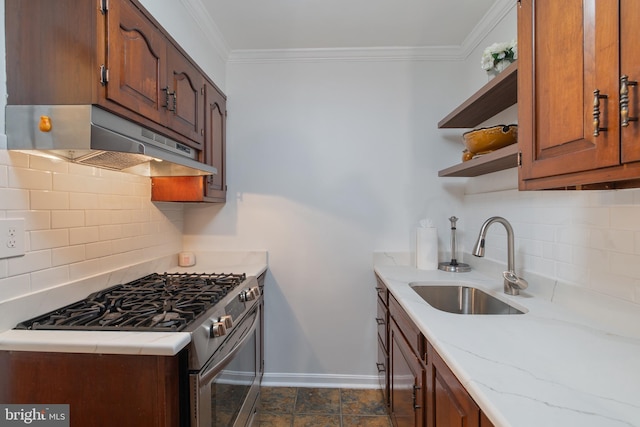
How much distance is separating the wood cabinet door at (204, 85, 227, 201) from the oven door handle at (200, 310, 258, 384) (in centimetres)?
90

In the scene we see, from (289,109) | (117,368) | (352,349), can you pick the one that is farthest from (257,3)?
(352,349)

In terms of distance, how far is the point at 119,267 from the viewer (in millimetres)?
1695

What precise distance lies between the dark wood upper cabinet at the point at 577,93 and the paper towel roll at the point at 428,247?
Answer: 1.08 metres

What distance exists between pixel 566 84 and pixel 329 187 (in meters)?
1.63

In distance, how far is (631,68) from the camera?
71 centimetres

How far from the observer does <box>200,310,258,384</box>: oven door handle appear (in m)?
1.12

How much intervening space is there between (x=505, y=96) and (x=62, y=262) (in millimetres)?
2251

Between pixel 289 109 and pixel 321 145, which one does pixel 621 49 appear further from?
pixel 289 109

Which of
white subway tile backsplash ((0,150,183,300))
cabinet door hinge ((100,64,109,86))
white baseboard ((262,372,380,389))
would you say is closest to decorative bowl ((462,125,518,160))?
cabinet door hinge ((100,64,109,86))

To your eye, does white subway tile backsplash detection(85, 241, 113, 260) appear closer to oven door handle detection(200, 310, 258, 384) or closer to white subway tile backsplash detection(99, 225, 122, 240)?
white subway tile backsplash detection(99, 225, 122, 240)

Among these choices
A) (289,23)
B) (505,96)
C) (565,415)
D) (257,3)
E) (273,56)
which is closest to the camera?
(565,415)

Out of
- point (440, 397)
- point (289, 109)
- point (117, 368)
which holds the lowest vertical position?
point (440, 397)

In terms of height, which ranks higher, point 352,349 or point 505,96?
point 505,96

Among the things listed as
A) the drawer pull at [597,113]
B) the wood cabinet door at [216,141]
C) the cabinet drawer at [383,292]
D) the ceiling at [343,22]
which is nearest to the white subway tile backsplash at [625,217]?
the drawer pull at [597,113]
